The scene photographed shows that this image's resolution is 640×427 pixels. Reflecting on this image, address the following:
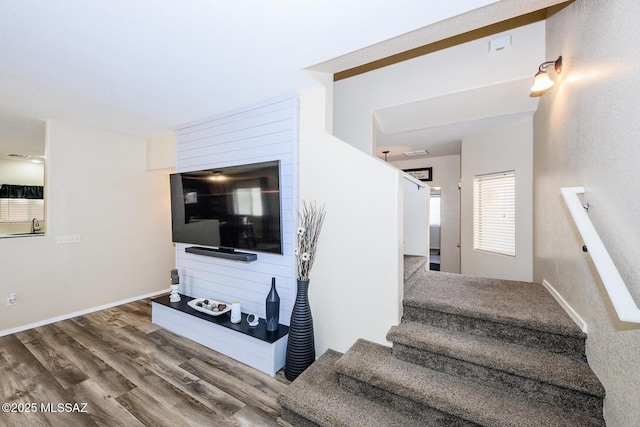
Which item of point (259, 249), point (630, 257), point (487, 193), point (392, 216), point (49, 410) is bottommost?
point (49, 410)

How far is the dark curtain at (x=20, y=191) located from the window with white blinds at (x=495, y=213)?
8.99m

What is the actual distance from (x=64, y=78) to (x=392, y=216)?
3.15m

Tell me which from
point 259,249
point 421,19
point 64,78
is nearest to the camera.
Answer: point 421,19

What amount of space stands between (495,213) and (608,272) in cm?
333

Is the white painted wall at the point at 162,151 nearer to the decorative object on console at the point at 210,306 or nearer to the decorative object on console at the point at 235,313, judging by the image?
the decorative object on console at the point at 210,306

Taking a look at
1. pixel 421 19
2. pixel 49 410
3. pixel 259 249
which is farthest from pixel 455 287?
pixel 49 410

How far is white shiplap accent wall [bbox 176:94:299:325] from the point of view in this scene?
2.80 m

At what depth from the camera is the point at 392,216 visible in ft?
7.43

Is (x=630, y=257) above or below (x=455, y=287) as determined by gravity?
above

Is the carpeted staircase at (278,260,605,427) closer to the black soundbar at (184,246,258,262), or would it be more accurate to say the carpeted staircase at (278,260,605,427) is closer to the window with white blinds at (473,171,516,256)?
the black soundbar at (184,246,258,262)

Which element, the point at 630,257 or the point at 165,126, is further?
the point at 165,126

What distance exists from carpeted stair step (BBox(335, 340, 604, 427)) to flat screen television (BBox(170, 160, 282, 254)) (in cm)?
127

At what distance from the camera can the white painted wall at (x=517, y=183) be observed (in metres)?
3.56

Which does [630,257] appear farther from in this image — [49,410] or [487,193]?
[49,410]
